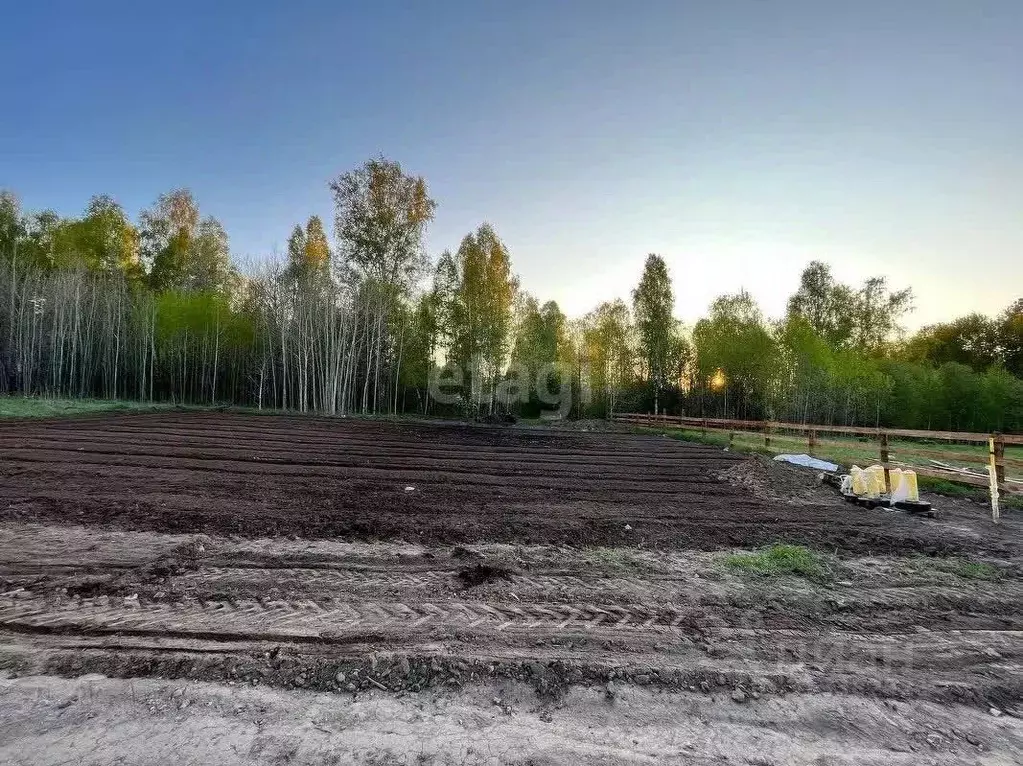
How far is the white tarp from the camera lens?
1149 centimetres

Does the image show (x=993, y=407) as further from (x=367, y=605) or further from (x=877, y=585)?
(x=367, y=605)

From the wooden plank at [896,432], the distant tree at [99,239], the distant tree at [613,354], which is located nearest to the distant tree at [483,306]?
the distant tree at [613,354]

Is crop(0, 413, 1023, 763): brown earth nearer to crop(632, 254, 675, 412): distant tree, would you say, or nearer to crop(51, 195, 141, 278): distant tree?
crop(632, 254, 675, 412): distant tree

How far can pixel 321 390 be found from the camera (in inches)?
1233

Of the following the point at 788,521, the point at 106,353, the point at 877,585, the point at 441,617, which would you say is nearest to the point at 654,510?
the point at 788,521

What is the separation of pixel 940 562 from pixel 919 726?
3.61 metres

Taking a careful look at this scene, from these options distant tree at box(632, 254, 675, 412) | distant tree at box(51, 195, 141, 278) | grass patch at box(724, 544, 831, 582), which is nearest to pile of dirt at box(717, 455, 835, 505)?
grass patch at box(724, 544, 831, 582)

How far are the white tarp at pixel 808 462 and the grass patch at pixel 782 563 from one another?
7.72 meters

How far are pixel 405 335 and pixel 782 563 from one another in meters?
29.7

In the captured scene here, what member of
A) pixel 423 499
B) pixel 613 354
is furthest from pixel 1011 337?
pixel 423 499

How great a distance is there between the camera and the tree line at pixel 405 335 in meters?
27.2

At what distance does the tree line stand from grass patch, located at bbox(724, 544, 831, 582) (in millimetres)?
25379

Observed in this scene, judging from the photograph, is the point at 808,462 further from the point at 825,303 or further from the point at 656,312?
the point at 825,303

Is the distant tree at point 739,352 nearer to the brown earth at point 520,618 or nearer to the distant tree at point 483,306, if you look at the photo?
the distant tree at point 483,306
